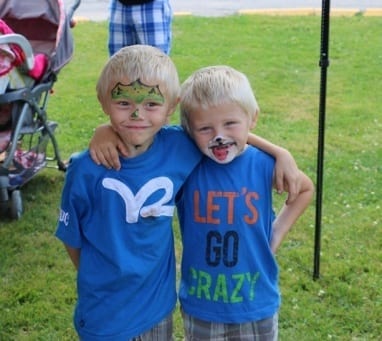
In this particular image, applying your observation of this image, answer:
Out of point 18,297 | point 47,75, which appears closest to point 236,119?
point 18,297

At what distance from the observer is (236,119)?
211 centimetres

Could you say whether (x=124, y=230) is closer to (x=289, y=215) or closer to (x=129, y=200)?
(x=129, y=200)

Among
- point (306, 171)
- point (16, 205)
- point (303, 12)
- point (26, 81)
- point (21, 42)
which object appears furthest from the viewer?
point (303, 12)

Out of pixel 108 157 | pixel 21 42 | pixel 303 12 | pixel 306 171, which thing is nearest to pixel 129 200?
pixel 108 157

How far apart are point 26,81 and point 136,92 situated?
2.42 meters

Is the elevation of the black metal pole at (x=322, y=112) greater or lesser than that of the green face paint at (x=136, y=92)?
lesser

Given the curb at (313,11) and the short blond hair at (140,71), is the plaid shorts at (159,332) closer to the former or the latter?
the short blond hair at (140,71)

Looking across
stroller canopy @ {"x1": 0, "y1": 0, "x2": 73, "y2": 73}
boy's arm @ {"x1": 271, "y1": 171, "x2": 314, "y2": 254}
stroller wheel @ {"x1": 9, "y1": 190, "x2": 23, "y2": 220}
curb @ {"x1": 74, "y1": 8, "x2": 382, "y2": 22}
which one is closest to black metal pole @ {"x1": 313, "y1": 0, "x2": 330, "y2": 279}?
boy's arm @ {"x1": 271, "y1": 171, "x2": 314, "y2": 254}

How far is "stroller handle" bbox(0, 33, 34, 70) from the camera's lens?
3807 millimetres

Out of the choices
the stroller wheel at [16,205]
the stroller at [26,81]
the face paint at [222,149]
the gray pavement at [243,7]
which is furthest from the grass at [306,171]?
the gray pavement at [243,7]

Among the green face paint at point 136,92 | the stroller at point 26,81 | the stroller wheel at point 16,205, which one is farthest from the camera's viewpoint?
the stroller wheel at point 16,205

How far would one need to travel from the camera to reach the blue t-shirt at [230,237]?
7.05ft

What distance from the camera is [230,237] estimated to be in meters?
2.16

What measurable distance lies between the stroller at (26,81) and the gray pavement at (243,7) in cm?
655
